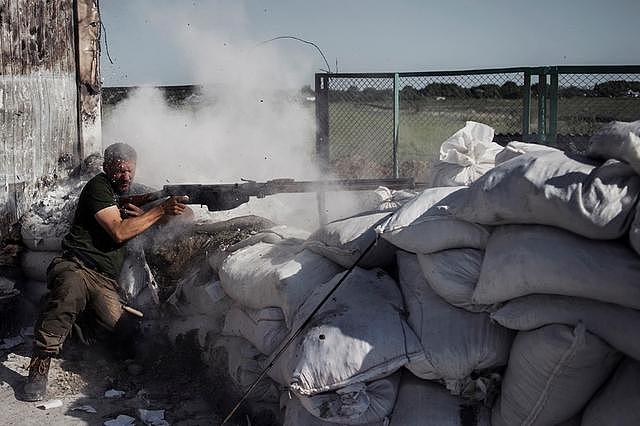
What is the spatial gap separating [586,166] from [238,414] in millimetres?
2178

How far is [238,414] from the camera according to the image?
148 inches

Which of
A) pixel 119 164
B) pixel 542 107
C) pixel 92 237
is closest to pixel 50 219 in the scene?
pixel 92 237

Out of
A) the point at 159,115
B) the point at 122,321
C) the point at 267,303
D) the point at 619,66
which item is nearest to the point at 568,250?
the point at 267,303

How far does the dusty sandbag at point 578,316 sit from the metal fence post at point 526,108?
4.01 m

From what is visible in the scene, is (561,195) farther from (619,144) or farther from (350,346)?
(350,346)

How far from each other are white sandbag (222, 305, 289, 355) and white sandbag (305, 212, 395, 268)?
0.40 m

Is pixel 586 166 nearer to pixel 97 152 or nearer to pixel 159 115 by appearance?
pixel 97 152

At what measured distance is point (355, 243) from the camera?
3422 mm

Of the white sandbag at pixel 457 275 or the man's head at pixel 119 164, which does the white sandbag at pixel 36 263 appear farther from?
the white sandbag at pixel 457 275

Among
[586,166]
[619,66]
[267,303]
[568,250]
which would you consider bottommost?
[267,303]

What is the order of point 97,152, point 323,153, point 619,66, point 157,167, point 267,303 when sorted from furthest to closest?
point 323,153 < point 157,167 < point 97,152 < point 619,66 < point 267,303

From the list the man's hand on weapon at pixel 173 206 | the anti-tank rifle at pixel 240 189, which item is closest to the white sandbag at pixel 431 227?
the anti-tank rifle at pixel 240 189

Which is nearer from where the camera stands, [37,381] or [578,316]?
[578,316]

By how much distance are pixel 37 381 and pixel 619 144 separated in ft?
11.1
